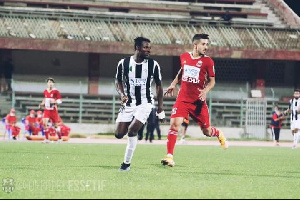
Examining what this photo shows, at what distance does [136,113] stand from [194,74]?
6.78 ft

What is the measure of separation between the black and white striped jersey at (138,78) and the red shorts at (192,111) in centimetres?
157

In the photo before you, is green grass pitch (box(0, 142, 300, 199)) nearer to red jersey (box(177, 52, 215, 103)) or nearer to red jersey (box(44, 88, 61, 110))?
red jersey (box(177, 52, 215, 103))

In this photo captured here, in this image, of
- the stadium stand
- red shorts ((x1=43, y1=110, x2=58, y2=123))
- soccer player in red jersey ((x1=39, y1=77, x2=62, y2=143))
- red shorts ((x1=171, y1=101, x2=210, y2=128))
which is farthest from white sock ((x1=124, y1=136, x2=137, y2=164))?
the stadium stand

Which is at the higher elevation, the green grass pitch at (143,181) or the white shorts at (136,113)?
the white shorts at (136,113)

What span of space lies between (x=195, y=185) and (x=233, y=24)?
38.2m

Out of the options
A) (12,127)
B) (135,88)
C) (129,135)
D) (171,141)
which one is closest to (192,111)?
(171,141)

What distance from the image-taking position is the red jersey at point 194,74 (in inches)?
638

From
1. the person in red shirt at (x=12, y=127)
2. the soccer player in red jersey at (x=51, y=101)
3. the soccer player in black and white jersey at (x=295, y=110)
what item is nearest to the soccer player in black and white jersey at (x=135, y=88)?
the soccer player in red jersey at (x=51, y=101)

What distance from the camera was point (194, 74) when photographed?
16.2 metres

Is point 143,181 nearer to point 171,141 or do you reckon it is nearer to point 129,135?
point 129,135

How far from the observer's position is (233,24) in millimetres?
48875

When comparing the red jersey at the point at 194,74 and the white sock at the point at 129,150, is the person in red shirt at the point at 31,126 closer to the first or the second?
the red jersey at the point at 194,74

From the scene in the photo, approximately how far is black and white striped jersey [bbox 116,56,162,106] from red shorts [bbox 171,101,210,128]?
1.57 metres

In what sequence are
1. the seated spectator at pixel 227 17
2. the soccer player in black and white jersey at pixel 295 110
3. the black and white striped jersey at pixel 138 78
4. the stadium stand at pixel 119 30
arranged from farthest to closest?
the seated spectator at pixel 227 17 → the stadium stand at pixel 119 30 → the soccer player in black and white jersey at pixel 295 110 → the black and white striped jersey at pixel 138 78
